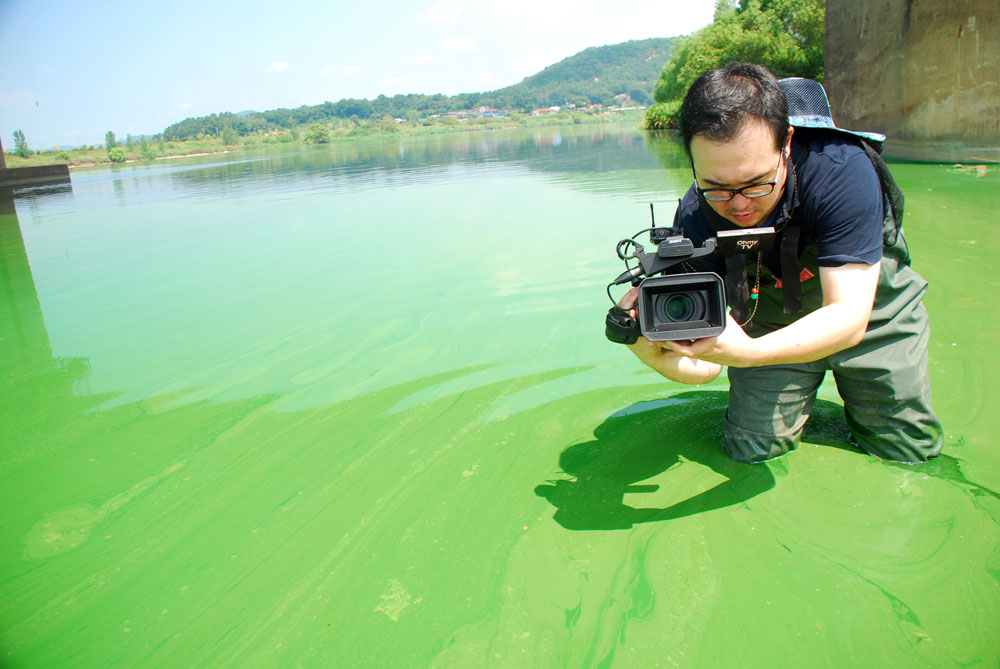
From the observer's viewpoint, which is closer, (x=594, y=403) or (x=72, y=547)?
(x=72, y=547)

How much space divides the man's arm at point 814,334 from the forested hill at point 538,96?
11650 cm

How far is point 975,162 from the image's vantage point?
9.38 meters

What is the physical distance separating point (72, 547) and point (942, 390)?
3106mm

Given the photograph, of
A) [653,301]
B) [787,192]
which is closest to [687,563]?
[653,301]

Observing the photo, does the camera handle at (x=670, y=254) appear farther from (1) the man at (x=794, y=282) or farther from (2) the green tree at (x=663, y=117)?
(2) the green tree at (x=663, y=117)

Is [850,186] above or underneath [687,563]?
above

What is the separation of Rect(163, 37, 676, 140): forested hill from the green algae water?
114348 mm

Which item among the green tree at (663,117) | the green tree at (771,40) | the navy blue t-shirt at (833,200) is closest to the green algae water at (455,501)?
the navy blue t-shirt at (833,200)

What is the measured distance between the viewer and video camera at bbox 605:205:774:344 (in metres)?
1.54

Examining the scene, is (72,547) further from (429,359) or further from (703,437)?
(703,437)

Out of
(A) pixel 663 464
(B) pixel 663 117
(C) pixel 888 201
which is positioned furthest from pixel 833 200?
(B) pixel 663 117

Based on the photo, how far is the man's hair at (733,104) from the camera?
5.13ft

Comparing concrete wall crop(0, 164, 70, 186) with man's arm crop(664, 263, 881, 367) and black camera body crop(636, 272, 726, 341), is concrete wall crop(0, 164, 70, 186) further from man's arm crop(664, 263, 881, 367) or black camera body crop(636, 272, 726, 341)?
man's arm crop(664, 263, 881, 367)

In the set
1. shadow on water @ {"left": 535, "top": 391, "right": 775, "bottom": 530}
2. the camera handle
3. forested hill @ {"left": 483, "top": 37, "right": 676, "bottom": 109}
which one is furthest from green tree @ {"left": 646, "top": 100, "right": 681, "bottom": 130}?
forested hill @ {"left": 483, "top": 37, "right": 676, "bottom": 109}
